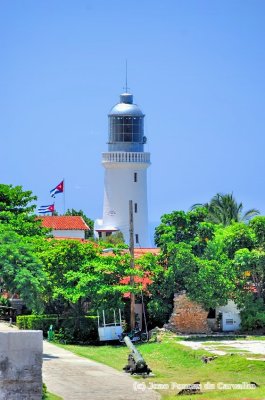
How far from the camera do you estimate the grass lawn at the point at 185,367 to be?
117ft

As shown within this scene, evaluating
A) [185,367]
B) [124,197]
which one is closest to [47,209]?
[124,197]

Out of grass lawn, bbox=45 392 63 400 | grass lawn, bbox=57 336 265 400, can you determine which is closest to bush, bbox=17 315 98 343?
grass lawn, bbox=57 336 265 400

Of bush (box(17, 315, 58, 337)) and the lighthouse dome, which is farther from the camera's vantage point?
the lighthouse dome

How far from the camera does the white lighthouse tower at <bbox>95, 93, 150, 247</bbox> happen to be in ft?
342

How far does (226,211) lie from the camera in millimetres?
84562

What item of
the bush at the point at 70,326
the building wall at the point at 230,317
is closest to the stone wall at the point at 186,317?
the building wall at the point at 230,317

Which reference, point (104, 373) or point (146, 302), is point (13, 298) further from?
point (104, 373)

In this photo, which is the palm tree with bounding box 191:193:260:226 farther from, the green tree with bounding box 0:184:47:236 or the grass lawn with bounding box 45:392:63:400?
the grass lawn with bounding box 45:392:63:400

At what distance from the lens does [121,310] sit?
5541 cm

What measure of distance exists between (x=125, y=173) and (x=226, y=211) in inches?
906

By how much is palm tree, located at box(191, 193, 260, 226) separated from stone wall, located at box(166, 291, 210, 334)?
27805 millimetres

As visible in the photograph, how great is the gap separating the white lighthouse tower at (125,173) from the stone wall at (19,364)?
3311 inches

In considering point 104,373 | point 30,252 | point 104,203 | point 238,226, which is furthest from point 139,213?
point 104,373

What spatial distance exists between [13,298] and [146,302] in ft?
22.9
